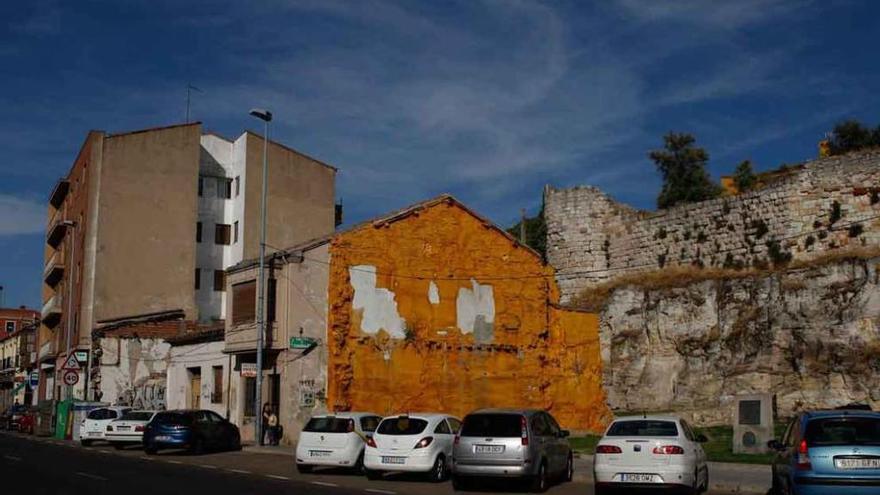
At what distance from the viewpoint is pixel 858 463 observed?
43.5ft

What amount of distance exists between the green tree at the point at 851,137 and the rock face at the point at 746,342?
66.3 feet

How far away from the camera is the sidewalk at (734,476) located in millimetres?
18250

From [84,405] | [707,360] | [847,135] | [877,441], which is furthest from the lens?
[847,135]

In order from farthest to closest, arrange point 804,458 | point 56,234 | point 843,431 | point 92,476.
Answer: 1. point 56,234
2. point 92,476
3. point 843,431
4. point 804,458

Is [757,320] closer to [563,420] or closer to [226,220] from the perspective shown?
[563,420]

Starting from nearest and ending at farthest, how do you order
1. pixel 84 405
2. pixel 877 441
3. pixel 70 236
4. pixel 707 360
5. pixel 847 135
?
pixel 877 441 < pixel 707 360 < pixel 84 405 < pixel 847 135 < pixel 70 236

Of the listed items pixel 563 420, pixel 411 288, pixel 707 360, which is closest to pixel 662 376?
pixel 707 360

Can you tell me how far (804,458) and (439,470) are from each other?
906 cm

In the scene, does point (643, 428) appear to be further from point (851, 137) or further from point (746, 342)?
point (851, 137)

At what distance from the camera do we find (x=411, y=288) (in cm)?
3438

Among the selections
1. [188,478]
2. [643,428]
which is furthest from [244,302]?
[643,428]

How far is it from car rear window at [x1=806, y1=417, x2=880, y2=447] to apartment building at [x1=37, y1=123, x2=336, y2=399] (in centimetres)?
4187

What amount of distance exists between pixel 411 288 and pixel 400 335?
1.78m

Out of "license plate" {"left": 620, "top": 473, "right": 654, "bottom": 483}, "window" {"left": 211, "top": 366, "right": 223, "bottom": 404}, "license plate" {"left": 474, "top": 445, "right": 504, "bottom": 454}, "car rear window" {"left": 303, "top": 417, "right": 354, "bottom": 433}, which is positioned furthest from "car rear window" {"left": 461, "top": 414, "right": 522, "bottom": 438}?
"window" {"left": 211, "top": 366, "right": 223, "bottom": 404}
